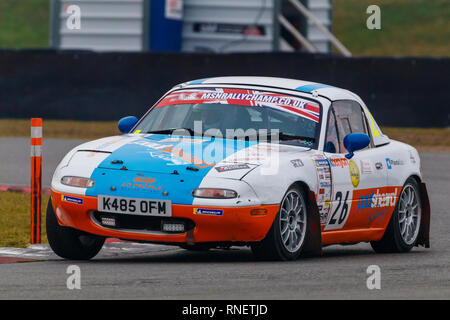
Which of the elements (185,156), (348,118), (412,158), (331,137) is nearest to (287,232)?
(185,156)

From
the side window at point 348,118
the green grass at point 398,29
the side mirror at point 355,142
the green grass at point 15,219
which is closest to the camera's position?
the side mirror at point 355,142

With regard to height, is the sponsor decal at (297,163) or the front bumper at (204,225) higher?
the sponsor decal at (297,163)

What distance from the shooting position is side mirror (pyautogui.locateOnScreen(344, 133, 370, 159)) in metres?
9.29

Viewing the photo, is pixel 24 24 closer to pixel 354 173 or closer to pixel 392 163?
pixel 392 163

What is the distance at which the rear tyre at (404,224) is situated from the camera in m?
9.99

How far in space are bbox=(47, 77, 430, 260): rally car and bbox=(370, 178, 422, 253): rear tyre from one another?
12mm

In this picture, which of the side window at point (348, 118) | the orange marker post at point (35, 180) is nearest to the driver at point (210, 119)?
the side window at point (348, 118)

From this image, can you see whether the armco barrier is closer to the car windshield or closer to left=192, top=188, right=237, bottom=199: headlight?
the car windshield

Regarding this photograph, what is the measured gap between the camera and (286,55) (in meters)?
23.9

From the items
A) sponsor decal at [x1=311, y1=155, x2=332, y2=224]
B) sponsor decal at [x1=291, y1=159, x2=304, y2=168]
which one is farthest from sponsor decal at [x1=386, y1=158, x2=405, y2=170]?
sponsor decal at [x1=291, y1=159, x2=304, y2=168]

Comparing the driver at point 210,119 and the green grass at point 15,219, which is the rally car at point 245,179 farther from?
the green grass at point 15,219
